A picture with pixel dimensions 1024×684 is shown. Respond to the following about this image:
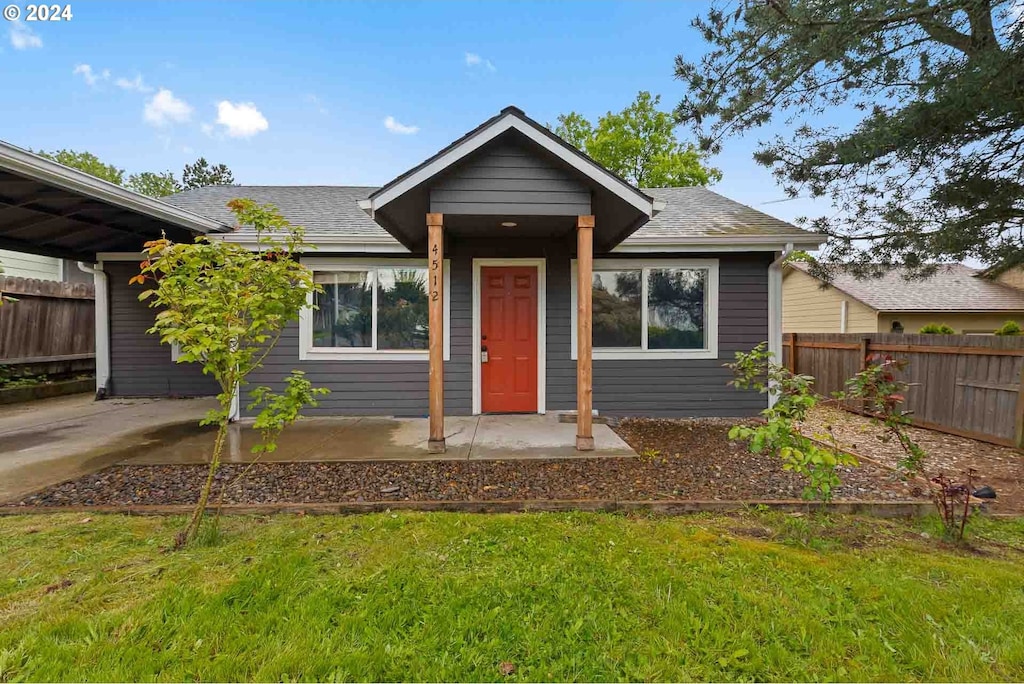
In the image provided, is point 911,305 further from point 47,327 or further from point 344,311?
point 47,327

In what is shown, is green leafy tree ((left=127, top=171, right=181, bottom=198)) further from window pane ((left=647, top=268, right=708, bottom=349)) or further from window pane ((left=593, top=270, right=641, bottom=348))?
window pane ((left=647, top=268, right=708, bottom=349))

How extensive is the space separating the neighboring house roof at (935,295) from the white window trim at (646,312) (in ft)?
24.6

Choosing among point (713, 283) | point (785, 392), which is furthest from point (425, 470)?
point (713, 283)

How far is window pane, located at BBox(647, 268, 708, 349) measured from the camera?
6496 millimetres

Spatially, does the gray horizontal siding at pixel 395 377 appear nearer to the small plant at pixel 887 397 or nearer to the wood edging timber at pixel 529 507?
the wood edging timber at pixel 529 507

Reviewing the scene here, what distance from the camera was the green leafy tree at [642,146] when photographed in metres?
22.7

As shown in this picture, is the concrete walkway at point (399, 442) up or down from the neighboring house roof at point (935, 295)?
down

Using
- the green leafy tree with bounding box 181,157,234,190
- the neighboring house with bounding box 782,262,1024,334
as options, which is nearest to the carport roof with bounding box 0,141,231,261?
the neighboring house with bounding box 782,262,1024,334

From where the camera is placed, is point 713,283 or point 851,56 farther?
point 713,283

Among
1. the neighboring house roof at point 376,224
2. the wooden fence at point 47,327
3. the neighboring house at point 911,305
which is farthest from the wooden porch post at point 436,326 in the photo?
the neighboring house at point 911,305

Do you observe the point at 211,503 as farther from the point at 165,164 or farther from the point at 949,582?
the point at 165,164

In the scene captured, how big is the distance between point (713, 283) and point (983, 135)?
300 cm

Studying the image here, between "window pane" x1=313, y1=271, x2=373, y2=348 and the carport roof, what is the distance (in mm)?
1939

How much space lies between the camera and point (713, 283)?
644 cm
